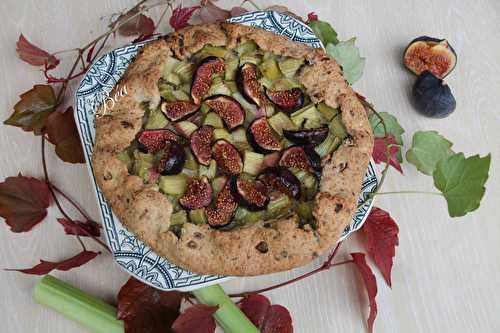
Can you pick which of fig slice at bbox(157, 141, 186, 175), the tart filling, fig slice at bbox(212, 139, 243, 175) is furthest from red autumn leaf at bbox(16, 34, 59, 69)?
fig slice at bbox(212, 139, 243, 175)

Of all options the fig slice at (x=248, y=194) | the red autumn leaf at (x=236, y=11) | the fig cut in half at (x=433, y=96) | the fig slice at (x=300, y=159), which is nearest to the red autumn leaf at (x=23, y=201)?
the fig slice at (x=248, y=194)

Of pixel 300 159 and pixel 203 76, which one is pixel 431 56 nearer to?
pixel 300 159

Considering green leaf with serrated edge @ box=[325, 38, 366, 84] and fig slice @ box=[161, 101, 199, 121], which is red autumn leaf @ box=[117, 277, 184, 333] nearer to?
fig slice @ box=[161, 101, 199, 121]

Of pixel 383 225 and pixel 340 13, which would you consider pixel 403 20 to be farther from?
pixel 383 225

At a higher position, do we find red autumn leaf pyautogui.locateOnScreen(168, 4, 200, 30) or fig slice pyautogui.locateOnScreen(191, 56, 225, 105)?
red autumn leaf pyautogui.locateOnScreen(168, 4, 200, 30)

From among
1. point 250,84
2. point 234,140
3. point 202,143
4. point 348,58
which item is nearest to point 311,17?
point 348,58

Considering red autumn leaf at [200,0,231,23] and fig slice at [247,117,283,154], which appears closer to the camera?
fig slice at [247,117,283,154]
